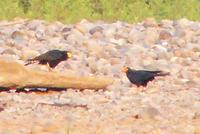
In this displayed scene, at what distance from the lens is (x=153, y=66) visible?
12078 mm

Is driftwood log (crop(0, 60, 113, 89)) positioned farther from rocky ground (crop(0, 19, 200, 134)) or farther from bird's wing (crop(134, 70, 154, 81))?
bird's wing (crop(134, 70, 154, 81))

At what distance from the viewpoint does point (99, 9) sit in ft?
59.3

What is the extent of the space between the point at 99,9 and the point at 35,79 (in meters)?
8.92

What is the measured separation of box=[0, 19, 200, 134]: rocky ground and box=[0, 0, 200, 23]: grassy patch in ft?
6.52

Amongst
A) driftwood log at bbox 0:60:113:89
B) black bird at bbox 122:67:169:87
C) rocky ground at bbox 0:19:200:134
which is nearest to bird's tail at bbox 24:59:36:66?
rocky ground at bbox 0:19:200:134

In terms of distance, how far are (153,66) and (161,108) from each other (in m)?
3.18

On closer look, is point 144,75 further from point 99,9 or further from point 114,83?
point 99,9

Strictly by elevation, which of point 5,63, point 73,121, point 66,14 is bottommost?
point 73,121

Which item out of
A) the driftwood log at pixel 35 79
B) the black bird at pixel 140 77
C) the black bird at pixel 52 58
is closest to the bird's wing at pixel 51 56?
the black bird at pixel 52 58

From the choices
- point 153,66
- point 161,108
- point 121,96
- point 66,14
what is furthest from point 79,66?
point 66,14

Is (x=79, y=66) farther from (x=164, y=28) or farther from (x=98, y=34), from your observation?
(x=164, y=28)

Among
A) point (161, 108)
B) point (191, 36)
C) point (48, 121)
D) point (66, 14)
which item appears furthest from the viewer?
point (66, 14)

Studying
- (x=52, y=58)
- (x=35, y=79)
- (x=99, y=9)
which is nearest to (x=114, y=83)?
(x=52, y=58)

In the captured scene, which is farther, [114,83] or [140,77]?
[114,83]
